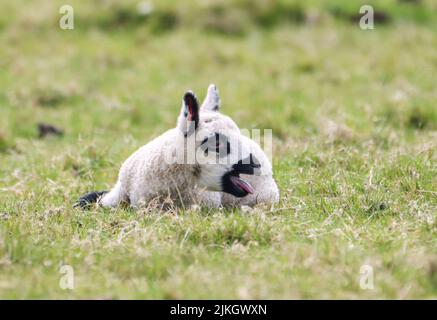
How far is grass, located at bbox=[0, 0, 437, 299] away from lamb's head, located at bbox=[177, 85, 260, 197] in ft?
1.02

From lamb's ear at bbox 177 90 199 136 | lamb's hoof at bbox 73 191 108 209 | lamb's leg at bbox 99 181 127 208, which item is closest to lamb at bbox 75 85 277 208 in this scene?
lamb's ear at bbox 177 90 199 136

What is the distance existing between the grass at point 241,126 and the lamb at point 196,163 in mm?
234

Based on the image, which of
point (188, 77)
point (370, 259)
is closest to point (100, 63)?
Answer: point (188, 77)

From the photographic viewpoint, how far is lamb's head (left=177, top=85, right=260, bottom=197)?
22.1 ft

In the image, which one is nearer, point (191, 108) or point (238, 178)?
point (191, 108)

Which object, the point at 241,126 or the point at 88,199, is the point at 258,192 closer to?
the point at 88,199

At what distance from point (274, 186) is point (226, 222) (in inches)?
47.8

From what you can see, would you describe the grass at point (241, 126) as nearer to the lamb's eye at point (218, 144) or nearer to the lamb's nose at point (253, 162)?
the lamb's nose at point (253, 162)

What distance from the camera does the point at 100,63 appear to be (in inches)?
629

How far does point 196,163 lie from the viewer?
684 cm

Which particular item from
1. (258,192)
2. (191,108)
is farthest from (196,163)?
(258,192)

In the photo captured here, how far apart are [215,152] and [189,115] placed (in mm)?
402

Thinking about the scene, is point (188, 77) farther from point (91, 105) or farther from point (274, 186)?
point (274, 186)
